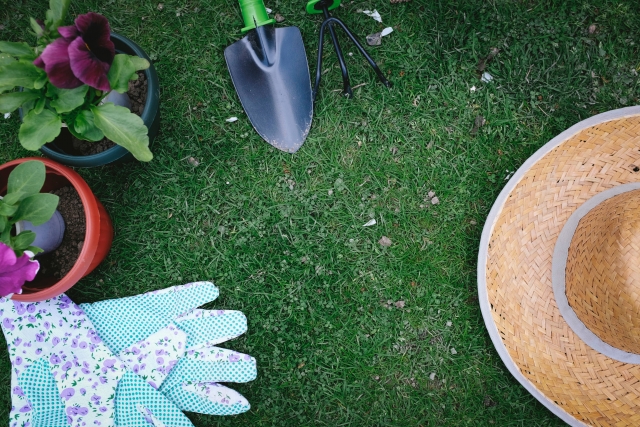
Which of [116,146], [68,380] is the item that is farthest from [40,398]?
[116,146]

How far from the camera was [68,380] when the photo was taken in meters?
1.82

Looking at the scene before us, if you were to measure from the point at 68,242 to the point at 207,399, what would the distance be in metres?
0.78

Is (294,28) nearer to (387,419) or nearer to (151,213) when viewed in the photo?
(151,213)

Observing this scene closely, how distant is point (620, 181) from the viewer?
1.56 metres

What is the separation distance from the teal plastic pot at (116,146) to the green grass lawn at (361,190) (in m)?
0.28

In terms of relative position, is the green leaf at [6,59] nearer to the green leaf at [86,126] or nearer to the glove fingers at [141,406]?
the green leaf at [86,126]

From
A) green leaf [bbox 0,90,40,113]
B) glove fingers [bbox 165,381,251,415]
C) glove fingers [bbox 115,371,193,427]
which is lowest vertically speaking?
glove fingers [bbox 165,381,251,415]

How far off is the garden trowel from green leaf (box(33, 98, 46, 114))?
0.76m

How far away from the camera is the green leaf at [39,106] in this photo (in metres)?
1.43

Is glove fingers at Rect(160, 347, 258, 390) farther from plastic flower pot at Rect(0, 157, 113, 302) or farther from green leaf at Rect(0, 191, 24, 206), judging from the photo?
green leaf at Rect(0, 191, 24, 206)

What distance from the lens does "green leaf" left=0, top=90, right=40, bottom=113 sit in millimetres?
1416

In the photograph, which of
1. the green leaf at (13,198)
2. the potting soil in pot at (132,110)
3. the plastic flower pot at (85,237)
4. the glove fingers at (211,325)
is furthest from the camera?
the glove fingers at (211,325)

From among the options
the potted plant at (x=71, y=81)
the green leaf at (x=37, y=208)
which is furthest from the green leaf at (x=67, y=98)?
the green leaf at (x=37, y=208)

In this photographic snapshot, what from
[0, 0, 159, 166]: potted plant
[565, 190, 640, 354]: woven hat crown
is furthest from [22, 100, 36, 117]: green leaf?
[565, 190, 640, 354]: woven hat crown
